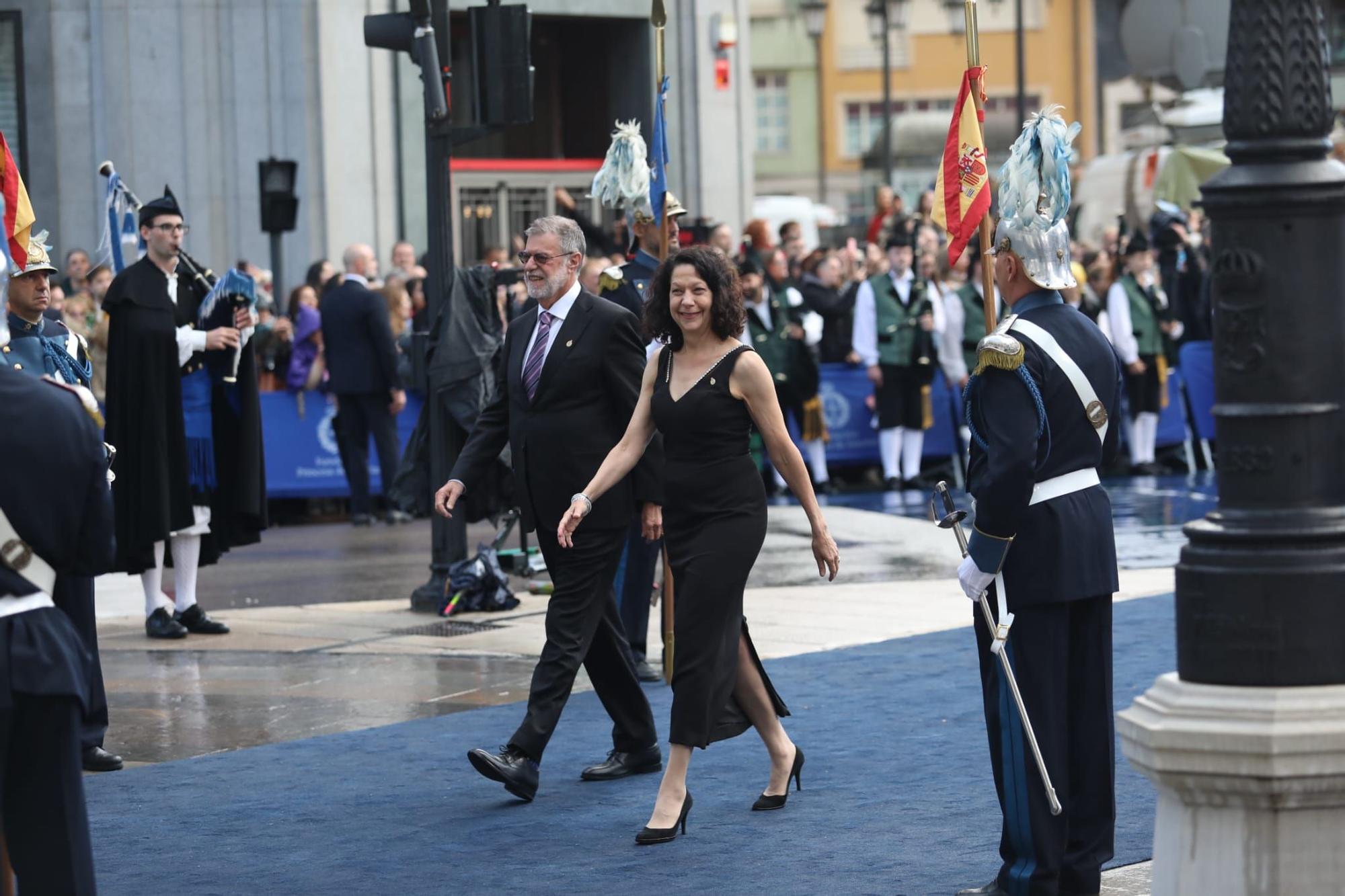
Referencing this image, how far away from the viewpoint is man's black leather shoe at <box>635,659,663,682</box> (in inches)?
404

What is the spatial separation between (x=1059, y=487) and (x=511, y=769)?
2.47 meters

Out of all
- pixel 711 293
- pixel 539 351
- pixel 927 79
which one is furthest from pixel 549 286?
pixel 927 79

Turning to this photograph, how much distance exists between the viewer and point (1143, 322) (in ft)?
66.3

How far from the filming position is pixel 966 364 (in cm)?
1956

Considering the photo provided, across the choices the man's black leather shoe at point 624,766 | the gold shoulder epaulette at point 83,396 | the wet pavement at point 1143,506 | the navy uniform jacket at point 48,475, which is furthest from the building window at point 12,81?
the navy uniform jacket at point 48,475

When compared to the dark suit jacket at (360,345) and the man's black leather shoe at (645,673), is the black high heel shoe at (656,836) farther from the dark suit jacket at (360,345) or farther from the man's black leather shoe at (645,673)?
the dark suit jacket at (360,345)

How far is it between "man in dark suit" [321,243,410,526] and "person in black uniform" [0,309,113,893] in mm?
12052

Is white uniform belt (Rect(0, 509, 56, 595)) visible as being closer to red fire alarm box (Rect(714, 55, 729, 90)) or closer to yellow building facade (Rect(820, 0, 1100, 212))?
red fire alarm box (Rect(714, 55, 729, 90))

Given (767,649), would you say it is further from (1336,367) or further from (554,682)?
(1336,367)

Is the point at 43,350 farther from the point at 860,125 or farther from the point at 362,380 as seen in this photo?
the point at 860,125

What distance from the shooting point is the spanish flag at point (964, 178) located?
25.0 feet

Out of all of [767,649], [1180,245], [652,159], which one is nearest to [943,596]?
[767,649]

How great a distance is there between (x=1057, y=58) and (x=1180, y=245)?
4078 cm

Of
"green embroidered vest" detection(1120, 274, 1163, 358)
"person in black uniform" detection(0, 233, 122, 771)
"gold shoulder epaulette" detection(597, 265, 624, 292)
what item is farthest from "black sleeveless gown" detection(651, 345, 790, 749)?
"green embroidered vest" detection(1120, 274, 1163, 358)
